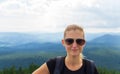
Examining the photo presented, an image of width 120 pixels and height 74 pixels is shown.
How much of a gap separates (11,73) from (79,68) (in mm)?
151726

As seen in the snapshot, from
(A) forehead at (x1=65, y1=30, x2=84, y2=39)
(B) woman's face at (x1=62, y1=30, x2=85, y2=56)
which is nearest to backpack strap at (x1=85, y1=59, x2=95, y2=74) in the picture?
(B) woman's face at (x1=62, y1=30, x2=85, y2=56)

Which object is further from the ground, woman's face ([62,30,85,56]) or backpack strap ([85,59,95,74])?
woman's face ([62,30,85,56])

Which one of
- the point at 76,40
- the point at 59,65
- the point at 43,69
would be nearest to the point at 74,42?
the point at 76,40

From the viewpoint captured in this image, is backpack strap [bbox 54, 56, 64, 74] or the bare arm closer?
backpack strap [bbox 54, 56, 64, 74]

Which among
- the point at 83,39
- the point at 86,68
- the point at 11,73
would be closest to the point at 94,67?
the point at 86,68

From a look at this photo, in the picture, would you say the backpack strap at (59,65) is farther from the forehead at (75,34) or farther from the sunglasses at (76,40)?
the forehead at (75,34)

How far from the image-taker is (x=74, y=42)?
362 inches

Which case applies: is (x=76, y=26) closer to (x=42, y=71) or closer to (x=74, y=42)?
(x=74, y=42)

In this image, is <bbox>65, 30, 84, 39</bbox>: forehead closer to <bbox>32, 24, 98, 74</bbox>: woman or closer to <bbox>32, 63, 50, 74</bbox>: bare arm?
<bbox>32, 24, 98, 74</bbox>: woman

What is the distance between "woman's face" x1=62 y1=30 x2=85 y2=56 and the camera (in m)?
9.16

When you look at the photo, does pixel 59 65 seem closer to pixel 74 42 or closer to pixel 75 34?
pixel 74 42

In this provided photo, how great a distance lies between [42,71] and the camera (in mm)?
9414

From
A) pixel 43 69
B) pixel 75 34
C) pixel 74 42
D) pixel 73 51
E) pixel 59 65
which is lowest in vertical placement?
pixel 43 69

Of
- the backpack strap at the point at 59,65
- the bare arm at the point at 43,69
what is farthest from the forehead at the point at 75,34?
the bare arm at the point at 43,69
